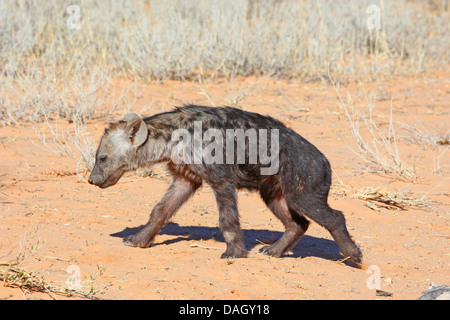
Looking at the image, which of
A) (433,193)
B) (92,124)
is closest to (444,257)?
(433,193)

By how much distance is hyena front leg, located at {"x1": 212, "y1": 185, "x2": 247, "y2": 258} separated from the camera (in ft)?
19.8

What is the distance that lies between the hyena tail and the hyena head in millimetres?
1514

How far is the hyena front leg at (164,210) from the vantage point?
6402 millimetres

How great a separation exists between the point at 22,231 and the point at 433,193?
5525mm

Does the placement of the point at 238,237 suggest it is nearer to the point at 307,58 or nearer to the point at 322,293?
the point at 322,293

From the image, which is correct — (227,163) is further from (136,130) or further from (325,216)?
(325,216)

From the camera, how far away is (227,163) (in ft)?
20.1

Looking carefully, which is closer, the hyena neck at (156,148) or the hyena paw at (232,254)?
the hyena paw at (232,254)
